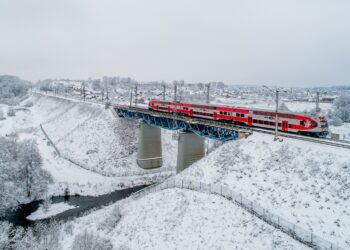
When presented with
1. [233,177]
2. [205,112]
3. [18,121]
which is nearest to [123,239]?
[233,177]

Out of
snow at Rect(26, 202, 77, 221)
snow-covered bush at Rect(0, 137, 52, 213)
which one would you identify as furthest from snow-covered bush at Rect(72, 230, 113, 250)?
snow-covered bush at Rect(0, 137, 52, 213)

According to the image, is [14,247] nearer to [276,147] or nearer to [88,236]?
[88,236]

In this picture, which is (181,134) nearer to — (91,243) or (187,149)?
(187,149)

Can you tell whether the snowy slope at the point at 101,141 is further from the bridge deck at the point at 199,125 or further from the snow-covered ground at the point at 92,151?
the bridge deck at the point at 199,125

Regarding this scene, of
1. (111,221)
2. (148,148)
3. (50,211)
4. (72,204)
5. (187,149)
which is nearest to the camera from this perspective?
(111,221)

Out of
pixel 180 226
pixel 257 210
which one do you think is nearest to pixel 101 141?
pixel 180 226

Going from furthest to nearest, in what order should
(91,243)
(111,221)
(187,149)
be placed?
(187,149) → (111,221) → (91,243)
